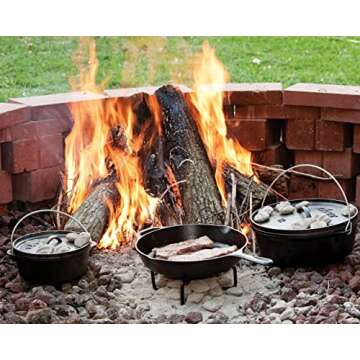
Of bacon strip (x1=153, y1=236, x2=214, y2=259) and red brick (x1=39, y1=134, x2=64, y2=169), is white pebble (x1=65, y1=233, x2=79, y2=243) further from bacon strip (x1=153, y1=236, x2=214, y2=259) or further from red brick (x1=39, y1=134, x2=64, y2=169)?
red brick (x1=39, y1=134, x2=64, y2=169)

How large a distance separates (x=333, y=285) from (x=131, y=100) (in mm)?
1324

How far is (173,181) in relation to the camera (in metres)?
3.60

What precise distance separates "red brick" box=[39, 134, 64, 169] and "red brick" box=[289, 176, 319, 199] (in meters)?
1.08

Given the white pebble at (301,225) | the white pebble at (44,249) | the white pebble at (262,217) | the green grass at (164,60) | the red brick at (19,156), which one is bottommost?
the white pebble at (44,249)

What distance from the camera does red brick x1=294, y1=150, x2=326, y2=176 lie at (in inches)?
158

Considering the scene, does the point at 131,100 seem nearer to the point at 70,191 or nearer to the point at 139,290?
the point at 70,191

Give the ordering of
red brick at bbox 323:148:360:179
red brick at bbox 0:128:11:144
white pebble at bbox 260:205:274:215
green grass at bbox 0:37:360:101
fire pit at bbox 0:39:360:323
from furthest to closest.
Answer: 1. green grass at bbox 0:37:360:101
2. red brick at bbox 323:148:360:179
3. red brick at bbox 0:128:11:144
4. white pebble at bbox 260:205:274:215
5. fire pit at bbox 0:39:360:323

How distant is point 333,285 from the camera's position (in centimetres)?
312

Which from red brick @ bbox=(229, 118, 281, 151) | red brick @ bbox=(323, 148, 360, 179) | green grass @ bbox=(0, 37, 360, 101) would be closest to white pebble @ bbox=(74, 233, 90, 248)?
red brick @ bbox=(229, 118, 281, 151)

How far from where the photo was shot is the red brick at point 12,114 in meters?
3.71

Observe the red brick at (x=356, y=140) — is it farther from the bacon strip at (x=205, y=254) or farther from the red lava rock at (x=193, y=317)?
the red lava rock at (x=193, y=317)

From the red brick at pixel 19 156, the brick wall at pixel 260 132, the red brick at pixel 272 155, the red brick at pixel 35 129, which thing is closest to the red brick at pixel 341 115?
the brick wall at pixel 260 132

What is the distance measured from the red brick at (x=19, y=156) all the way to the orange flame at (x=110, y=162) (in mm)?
159
